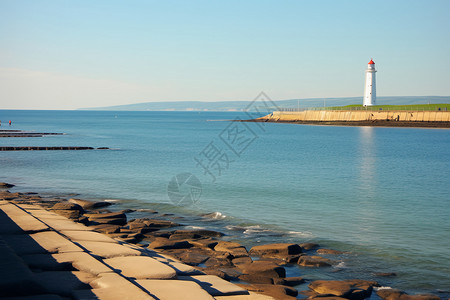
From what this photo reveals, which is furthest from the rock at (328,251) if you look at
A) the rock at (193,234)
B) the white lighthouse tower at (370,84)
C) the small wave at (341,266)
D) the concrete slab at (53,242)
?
the white lighthouse tower at (370,84)

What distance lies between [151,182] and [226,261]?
19774 millimetres

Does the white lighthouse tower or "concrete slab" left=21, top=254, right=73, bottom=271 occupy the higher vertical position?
the white lighthouse tower

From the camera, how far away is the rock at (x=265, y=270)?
12.1 meters

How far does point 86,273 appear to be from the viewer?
909cm

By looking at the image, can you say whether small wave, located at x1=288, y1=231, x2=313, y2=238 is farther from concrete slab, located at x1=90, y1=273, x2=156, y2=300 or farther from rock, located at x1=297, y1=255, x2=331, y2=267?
concrete slab, located at x1=90, y1=273, x2=156, y2=300

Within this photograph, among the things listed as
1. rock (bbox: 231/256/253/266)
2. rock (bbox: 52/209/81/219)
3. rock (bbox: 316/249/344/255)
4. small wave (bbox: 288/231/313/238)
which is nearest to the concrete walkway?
rock (bbox: 231/256/253/266)

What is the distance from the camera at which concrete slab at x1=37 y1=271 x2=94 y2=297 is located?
787 centimetres

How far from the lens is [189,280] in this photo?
973 centimetres

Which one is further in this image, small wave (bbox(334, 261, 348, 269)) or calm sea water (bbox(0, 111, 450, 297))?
calm sea water (bbox(0, 111, 450, 297))

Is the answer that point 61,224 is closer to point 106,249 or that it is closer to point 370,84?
point 106,249

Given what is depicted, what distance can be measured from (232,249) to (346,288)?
4.26 metres

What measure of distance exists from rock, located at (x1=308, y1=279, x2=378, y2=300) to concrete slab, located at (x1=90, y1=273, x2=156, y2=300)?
5.08 metres

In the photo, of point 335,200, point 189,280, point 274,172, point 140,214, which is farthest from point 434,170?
point 189,280

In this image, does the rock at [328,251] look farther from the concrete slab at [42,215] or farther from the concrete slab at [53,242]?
the concrete slab at [42,215]
